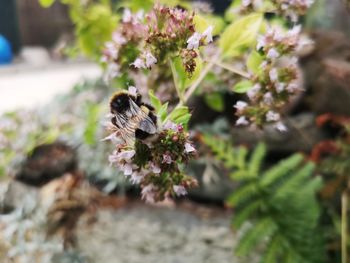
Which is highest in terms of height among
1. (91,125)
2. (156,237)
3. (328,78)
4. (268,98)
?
(268,98)

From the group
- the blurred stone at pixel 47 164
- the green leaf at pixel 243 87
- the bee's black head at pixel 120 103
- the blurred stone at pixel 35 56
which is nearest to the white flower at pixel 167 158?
the bee's black head at pixel 120 103

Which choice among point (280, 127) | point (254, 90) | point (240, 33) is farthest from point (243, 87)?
point (240, 33)

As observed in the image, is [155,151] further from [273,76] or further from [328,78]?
[328,78]

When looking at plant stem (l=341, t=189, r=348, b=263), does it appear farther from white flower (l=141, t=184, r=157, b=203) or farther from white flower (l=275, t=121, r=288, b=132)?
white flower (l=141, t=184, r=157, b=203)

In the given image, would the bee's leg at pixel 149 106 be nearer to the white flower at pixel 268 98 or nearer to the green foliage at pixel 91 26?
the white flower at pixel 268 98

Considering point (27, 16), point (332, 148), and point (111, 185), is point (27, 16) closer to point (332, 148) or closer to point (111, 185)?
point (111, 185)

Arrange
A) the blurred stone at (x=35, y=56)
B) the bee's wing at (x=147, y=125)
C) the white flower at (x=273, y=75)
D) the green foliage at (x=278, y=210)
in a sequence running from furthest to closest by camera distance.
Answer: the blurred stone at (x=35, y=56) → the green foliage at (x=278, y=210) → the white flower at (x=273, y=75) → the bee's wing at (x=147, y=125)
